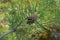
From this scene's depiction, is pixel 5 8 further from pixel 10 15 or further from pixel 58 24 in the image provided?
pixel 58 24

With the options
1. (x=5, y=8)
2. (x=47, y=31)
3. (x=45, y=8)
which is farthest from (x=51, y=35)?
(x=5, y=8)

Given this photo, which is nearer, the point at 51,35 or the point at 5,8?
the point at 51,35

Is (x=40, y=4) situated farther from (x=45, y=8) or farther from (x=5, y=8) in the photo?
(x=5, y=8)

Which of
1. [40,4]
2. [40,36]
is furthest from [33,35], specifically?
[40,4]

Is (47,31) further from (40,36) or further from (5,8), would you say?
(5,8)

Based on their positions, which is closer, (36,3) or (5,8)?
(36,3)

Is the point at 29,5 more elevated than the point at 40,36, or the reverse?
the point at 29,5

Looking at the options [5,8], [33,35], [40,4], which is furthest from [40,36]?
[5,8]

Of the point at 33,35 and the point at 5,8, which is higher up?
the point at 5,8
